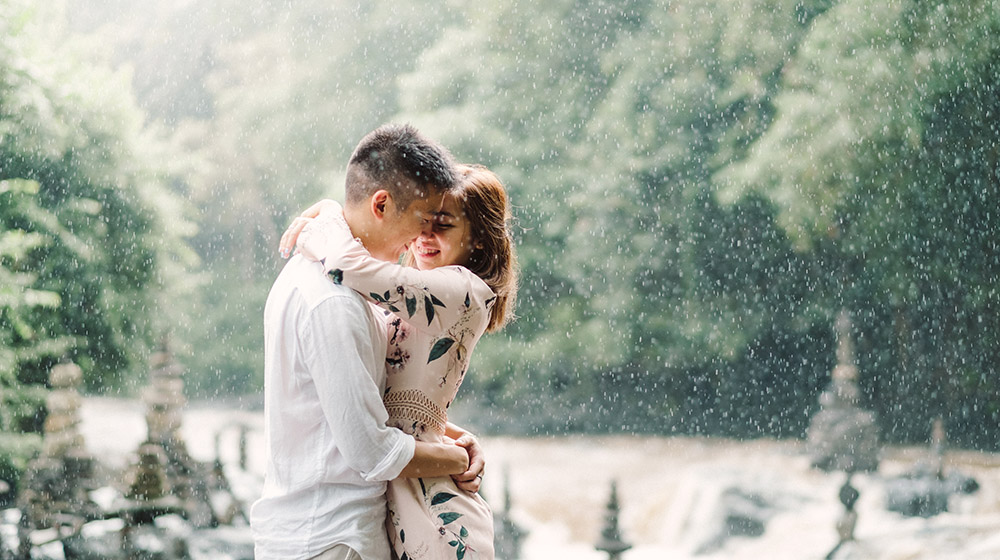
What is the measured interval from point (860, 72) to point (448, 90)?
1690 millimetres

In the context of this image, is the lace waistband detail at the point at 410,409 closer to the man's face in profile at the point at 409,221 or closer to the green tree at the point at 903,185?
the man's face in profile at the point at 409,221

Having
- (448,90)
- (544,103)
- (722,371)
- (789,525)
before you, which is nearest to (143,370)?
(448,90)

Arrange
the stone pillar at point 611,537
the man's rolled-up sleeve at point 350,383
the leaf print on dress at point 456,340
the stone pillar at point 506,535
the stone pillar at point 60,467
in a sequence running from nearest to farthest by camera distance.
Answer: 1. the man's rolled-up sleeve at point 350,383
2. the leaf print on dress at point 456,340
3. the stone pillar at point 611,537
4. the stone pillar at point 60,467
5. the stone pillar at point 506,535

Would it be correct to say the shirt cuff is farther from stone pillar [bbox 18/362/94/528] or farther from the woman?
stone pillar [bbox 18/362/94/528]

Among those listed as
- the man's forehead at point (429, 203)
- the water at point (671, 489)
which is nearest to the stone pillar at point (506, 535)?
the water at point (671, 489)

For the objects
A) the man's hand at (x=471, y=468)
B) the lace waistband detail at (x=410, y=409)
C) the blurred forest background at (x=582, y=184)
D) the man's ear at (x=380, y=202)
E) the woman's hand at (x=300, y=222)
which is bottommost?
the man's hand at (x=471, y=468)

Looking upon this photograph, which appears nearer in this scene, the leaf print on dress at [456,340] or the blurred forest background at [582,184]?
the leaf print on dress at [456,340]

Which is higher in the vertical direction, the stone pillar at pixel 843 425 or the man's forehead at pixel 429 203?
the man's forehead at pixel 429 203

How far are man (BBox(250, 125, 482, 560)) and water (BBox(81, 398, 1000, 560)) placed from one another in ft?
8.93

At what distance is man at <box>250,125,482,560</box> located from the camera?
99 cm

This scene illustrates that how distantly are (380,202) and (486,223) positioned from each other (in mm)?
159

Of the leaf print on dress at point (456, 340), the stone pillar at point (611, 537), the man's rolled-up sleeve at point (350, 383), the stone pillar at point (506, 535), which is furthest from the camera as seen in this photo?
the stone pillar at point (506, 535)

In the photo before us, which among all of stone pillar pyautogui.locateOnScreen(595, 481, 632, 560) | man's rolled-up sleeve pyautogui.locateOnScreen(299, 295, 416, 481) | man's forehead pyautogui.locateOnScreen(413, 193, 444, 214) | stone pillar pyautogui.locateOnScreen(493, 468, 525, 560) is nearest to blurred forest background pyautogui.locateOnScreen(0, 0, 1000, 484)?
stone pillar pyautogui.locateOnScreen(493, 468, 525, 560)

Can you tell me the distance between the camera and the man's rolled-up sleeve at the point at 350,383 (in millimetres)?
984
